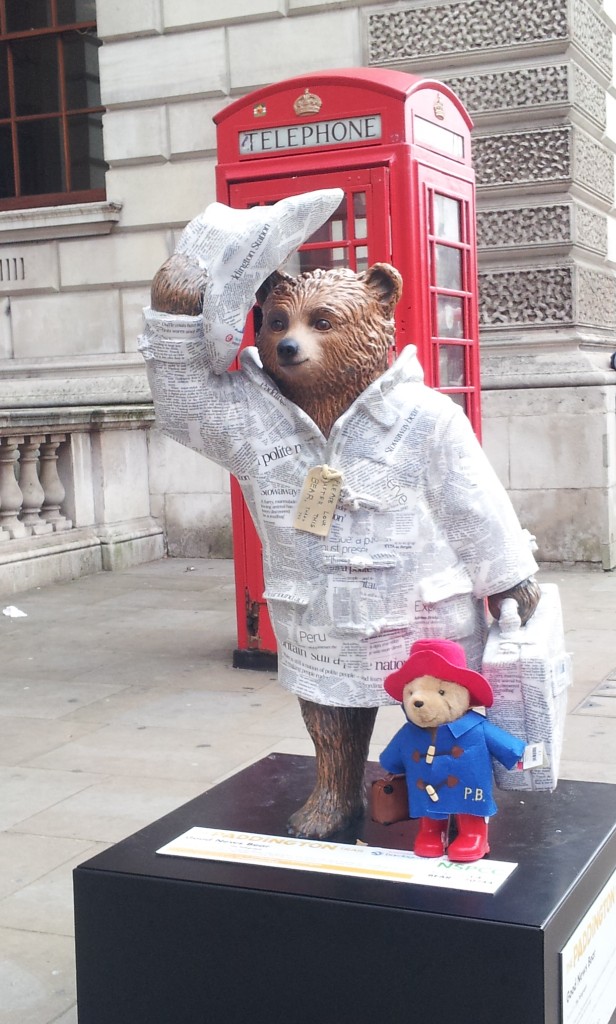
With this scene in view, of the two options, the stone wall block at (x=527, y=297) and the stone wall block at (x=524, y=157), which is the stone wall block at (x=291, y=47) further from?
the stone wall block at (x=527, y=297)

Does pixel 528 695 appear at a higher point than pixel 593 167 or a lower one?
lower

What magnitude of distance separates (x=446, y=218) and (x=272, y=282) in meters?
3.19

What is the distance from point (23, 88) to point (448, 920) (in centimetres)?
1060

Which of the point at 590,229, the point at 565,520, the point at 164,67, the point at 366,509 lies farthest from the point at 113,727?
the point at 164,67

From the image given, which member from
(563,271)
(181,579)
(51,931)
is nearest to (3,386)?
(181,579)

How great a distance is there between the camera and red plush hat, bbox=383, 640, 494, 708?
266cm

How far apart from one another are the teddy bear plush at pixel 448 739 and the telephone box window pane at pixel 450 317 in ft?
11.6

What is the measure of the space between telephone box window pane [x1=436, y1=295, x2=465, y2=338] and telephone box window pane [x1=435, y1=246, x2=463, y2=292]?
0.19ft

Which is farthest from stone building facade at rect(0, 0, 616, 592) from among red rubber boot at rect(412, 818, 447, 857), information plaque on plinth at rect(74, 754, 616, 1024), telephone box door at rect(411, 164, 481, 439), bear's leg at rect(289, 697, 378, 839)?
red rubber boot at rect(412, 818, 447, 857)

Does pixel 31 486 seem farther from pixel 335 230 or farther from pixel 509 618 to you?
pixel 509 618

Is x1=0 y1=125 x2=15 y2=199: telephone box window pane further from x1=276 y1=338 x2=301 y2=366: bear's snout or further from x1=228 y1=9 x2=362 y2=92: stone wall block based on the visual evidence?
x1=276 y1=338 x2=301 y2=366: bear's snout

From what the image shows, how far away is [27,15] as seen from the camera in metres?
11.3

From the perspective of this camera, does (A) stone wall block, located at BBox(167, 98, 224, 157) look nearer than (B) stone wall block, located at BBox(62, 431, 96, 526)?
No

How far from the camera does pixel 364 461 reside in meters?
2.92
